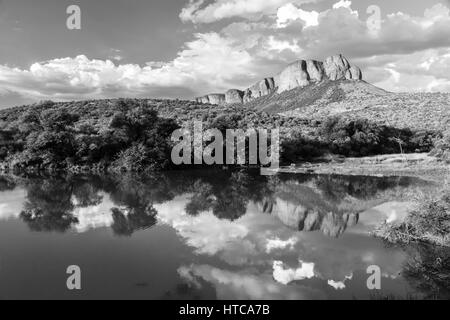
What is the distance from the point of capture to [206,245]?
21.0m

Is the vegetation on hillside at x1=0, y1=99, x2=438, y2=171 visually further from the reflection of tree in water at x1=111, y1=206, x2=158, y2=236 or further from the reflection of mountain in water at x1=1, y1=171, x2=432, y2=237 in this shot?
the reflection of tree in water at x1=111, y1=206, x2=158, y2=236

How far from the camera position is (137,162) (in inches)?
2036

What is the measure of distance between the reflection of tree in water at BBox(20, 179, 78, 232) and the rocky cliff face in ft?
374

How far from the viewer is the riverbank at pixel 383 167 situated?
48438 millimetres

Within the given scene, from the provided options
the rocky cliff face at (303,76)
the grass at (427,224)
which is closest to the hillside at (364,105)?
the rocky cliff face at (303,76)

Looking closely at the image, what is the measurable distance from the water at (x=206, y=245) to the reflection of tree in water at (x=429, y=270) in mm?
71

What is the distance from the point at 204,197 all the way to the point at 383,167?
2904cm

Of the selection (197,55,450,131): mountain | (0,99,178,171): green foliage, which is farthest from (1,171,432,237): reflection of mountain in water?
(197,55,450,131): mountain

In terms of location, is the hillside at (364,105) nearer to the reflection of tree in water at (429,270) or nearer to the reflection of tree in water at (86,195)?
the reflection of tree in water at (429,270)

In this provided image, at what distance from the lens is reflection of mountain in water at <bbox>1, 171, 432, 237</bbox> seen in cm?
2614

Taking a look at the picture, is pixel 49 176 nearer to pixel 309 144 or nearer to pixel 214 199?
pixel 214 199

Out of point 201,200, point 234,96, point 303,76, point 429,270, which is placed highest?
point 303,76

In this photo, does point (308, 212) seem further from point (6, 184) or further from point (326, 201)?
point (6, 184)

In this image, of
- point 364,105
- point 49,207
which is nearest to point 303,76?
point 364,105
